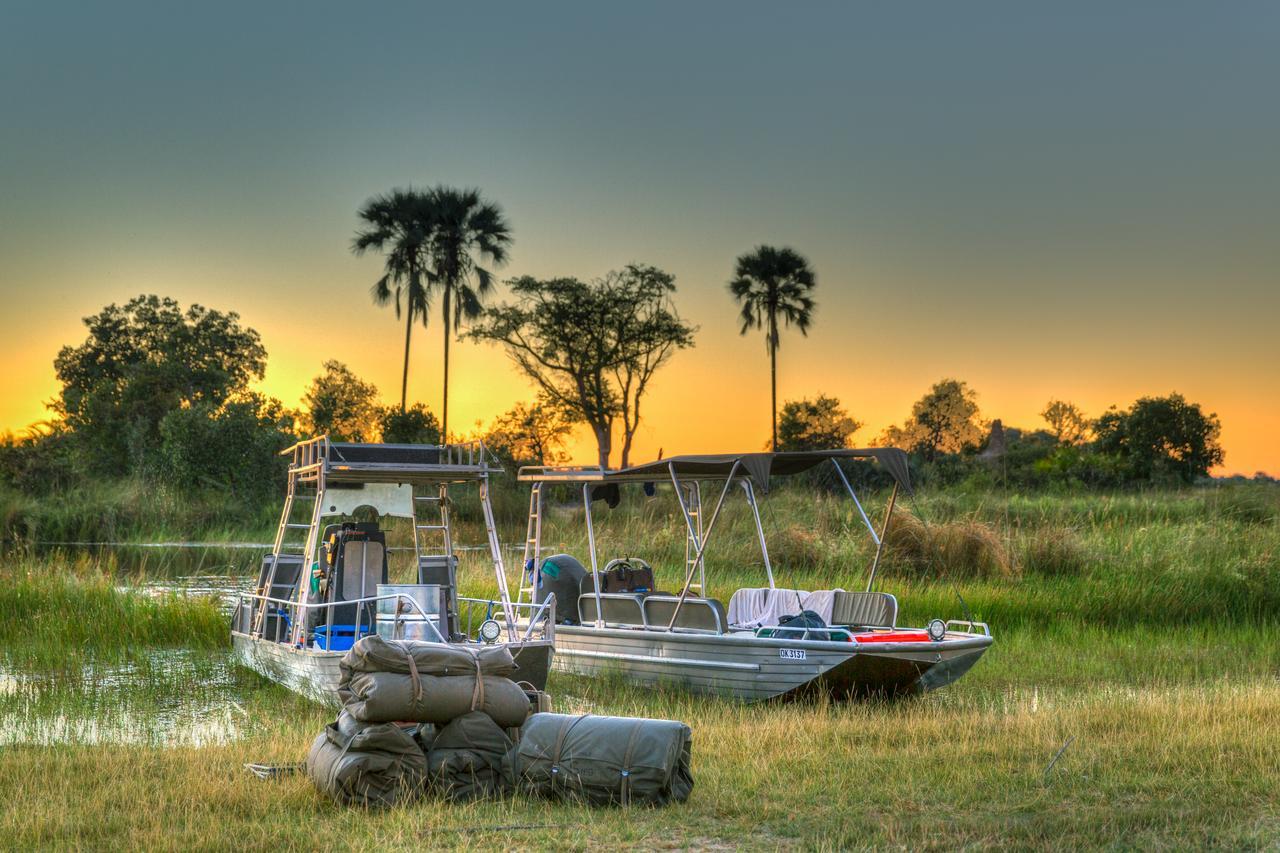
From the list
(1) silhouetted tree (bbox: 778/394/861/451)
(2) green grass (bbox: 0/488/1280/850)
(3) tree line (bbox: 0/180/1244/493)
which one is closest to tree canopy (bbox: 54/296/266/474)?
(3) tree line (bbox: 0/180/1244/493)

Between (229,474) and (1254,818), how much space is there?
1831 inches

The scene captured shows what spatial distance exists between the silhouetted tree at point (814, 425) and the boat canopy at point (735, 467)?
1916 inches

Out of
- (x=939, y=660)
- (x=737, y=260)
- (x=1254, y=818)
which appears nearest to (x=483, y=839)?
(x=1254, y=818)

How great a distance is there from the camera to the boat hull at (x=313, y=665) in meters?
12.7

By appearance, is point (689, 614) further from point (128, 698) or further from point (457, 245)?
point (457, 245)

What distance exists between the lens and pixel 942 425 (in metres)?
67.5

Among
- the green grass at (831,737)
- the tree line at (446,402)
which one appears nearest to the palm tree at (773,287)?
the tree line at (446,402)

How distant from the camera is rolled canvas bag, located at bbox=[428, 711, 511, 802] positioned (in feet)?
27.2

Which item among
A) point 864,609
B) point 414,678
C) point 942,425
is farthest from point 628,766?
point 942,425

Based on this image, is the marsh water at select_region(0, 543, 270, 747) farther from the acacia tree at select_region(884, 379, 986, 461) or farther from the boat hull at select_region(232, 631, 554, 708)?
the acacia tree at select_region(884, 379, 986, 461)

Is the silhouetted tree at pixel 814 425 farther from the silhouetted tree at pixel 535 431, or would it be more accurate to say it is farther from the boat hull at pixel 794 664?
the boat hull at pixel 794 664

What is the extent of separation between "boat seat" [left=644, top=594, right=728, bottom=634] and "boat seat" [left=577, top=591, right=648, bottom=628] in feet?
0.42

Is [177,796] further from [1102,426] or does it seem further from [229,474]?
[1102,426]

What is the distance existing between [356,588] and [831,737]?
6.57 metres
